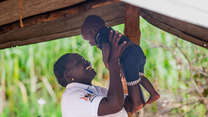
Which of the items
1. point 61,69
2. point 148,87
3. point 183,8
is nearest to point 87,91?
point 61,69

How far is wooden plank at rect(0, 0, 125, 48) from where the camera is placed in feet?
5.49

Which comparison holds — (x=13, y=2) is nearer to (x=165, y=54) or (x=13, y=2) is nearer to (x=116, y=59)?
(x=116, y=59)

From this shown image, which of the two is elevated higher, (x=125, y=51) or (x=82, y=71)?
(x=125, y=51)

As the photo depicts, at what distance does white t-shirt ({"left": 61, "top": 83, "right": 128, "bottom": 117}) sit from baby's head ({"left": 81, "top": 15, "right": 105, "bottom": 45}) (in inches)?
9.3

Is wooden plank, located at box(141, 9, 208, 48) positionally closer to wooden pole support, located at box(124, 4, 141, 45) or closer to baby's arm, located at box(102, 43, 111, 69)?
wooden pole support, located at box(124, 4, 141, 45)

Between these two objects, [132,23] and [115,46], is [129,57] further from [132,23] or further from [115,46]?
[132,23]

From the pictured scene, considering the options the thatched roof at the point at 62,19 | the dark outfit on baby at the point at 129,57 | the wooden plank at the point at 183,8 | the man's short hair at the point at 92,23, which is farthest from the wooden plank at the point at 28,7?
the wooden plank at the point at 183,8

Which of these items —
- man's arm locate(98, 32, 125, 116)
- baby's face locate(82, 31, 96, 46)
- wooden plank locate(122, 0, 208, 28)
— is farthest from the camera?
baby's face locate(82, 31, 96, 46)

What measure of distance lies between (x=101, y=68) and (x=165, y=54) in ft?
3.95

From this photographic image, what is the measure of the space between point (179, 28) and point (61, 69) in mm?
672

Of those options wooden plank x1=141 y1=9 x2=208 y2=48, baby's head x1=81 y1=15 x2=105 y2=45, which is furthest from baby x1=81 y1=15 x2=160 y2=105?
wooden plank x1=141 y1=9 x2=208 y2=48

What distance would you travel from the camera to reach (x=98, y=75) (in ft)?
5.46

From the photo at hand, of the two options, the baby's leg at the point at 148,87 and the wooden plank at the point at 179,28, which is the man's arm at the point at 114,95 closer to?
the baby's leg at the point at 148,87

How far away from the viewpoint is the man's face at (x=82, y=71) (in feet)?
5.27
